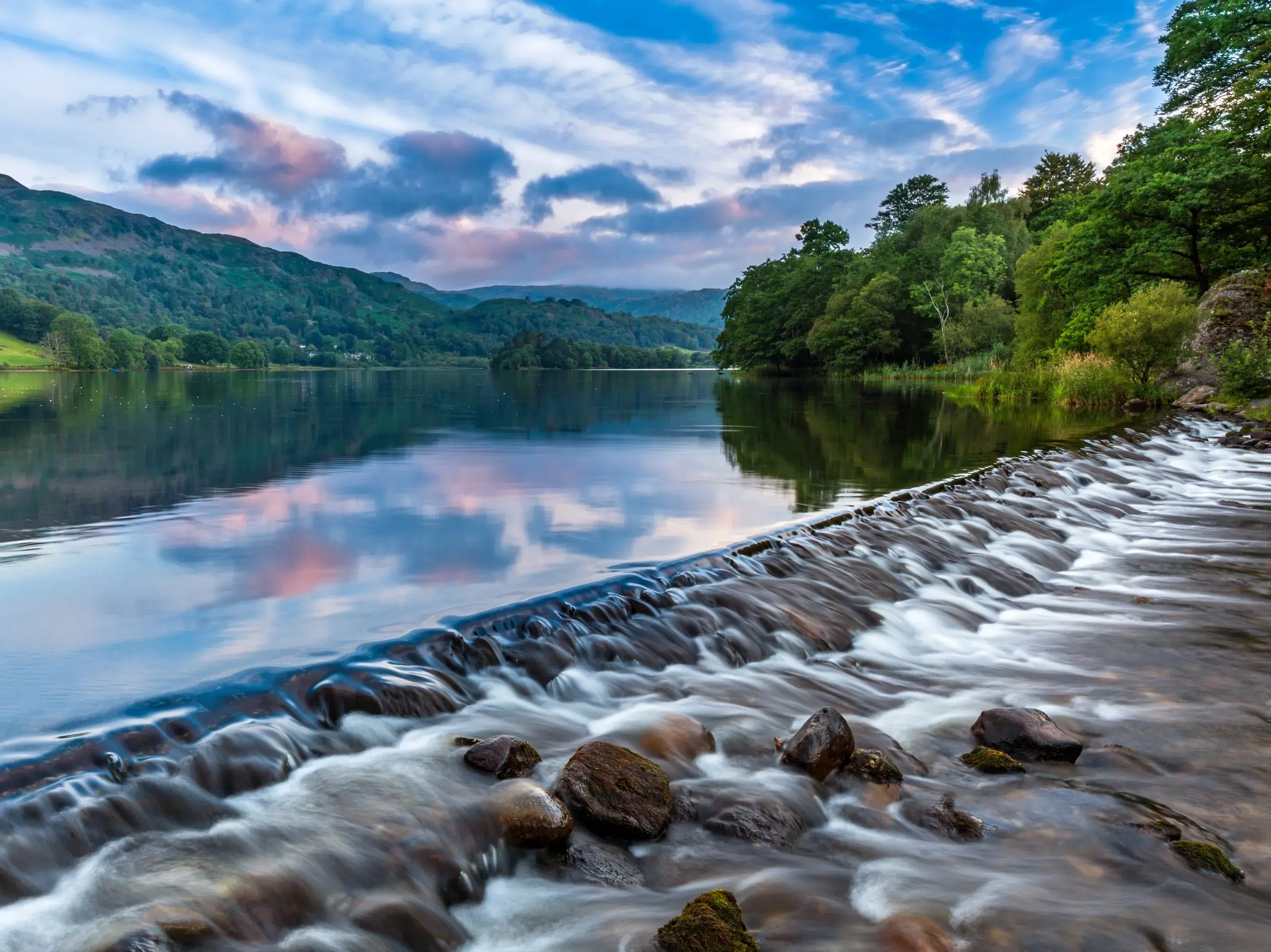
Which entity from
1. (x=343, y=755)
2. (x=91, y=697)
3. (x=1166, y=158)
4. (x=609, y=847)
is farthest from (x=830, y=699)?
(x=1166, y=158)

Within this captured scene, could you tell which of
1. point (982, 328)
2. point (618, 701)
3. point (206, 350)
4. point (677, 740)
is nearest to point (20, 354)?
point (206, 350)

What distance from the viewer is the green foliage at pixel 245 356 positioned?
184 m

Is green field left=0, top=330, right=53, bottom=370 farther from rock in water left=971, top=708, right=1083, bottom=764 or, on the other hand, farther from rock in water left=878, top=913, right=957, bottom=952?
rock in water left=878, top=913, right=957, bottom=952

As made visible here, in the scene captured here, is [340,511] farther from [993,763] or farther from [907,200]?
[907,200]

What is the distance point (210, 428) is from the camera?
88.9 ft

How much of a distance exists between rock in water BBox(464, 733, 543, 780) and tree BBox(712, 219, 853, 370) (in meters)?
87.4

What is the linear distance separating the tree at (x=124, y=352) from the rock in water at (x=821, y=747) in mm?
176319

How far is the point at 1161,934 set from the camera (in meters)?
3.95

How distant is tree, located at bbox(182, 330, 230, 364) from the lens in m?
184

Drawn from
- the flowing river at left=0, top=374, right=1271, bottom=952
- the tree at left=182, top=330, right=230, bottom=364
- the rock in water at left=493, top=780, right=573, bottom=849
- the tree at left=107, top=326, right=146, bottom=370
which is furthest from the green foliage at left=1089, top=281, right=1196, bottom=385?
the tree at left=182, top=330, right=230, bottom=364

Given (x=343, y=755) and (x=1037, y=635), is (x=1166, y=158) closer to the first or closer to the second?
(x=1037, y=635)

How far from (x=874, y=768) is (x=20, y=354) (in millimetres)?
189026

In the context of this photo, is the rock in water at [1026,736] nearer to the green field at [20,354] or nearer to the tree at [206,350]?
the green field at [20,354]

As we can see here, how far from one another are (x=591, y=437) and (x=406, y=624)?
771 inches
